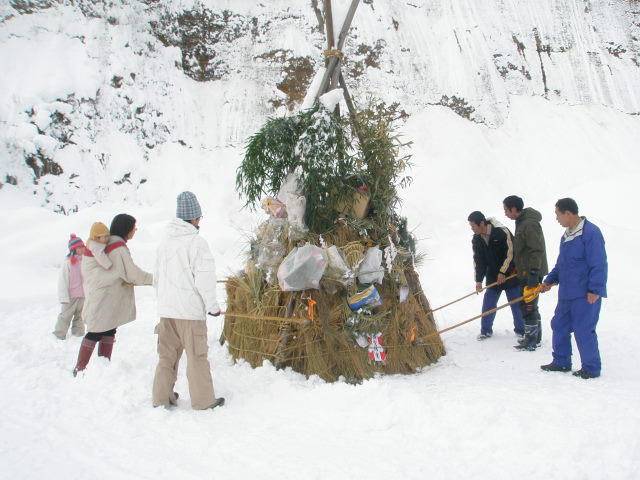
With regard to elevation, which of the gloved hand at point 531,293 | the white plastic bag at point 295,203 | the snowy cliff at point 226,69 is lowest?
the gloved hand at point 531,293

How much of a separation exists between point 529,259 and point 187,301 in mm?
3117

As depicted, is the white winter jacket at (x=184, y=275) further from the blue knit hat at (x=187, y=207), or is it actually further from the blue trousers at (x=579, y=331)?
the blue trousers at (x=579, y=331)

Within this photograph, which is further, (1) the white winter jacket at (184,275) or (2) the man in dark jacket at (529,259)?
(2) the man in dark jacket at (529,259)

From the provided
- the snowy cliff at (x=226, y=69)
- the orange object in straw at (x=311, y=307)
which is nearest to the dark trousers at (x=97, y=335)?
the orange object in straw at (x=311, y=307)

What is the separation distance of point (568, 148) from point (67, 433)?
13.5 metres

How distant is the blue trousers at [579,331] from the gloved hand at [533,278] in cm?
52

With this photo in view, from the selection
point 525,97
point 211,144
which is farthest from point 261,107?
point 525,97

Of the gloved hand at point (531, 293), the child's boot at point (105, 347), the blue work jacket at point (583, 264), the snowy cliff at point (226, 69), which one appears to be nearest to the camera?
the blue work jacket at point (583, 264)

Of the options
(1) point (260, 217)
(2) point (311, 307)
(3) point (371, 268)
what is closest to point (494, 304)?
(3) point (371, 268)

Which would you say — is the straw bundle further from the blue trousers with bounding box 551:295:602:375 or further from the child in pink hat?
the child in pink hat

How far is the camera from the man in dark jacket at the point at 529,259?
4.22 meters

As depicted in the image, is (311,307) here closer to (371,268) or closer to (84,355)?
(371,268)

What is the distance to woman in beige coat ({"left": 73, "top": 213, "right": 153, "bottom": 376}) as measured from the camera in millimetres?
3664

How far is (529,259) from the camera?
4.25m
